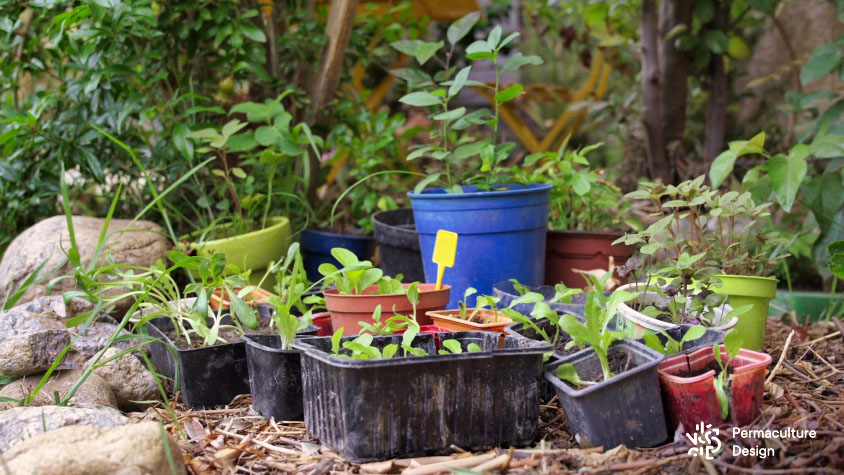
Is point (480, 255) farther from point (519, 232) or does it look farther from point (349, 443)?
point (349, 443)

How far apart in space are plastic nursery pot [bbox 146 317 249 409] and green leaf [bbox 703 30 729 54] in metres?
2.31

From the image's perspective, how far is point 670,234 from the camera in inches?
67.1

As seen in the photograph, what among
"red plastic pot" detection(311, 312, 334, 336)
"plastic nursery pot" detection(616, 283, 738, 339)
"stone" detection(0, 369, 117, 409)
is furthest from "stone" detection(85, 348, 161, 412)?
"plastic nursery pot" detection(616, 283, 738, 339)

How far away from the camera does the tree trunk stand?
120 inches

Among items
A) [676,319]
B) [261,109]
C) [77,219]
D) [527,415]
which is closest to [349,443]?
[527,415]

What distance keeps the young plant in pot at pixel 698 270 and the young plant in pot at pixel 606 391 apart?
0.69 feet

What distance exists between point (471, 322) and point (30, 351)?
977 millimetres

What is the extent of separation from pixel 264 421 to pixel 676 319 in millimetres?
893

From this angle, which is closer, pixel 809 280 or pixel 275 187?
pixel 275 187

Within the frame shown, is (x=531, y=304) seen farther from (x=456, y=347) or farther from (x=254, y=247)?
(x=254, y=247)

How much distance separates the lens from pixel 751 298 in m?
1.73

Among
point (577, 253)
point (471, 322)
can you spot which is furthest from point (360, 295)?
point (577, 253)

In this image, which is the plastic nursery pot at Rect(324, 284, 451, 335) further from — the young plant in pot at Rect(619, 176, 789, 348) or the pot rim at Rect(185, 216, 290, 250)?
the pot rim at Rect(185, 216, 290, 250)

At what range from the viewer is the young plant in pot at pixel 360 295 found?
161 centimetres
